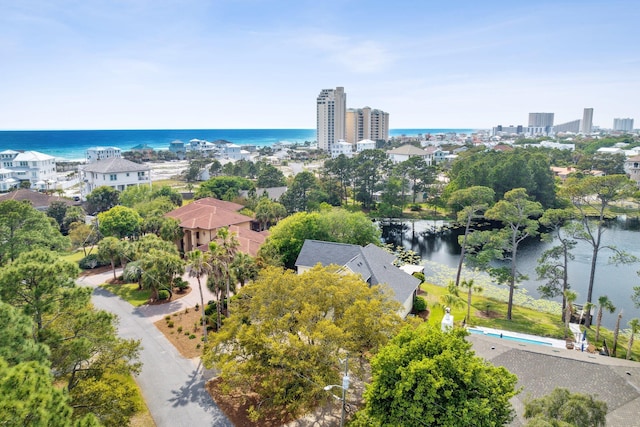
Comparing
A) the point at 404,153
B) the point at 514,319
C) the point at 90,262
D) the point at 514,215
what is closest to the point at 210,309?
the point at 90,262

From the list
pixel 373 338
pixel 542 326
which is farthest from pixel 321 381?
pixel 542 326

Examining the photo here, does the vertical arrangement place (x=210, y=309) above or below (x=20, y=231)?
below

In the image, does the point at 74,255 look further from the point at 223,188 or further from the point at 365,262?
the point at 365,262

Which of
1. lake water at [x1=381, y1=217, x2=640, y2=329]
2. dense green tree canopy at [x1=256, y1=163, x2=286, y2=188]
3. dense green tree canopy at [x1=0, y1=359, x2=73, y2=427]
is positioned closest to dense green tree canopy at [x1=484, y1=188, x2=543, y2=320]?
lake water at [x1=381, y1=217, x2=640, y2=329]

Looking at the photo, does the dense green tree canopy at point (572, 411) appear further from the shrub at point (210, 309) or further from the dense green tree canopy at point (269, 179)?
the dense green tree canopy at point (269, 179)

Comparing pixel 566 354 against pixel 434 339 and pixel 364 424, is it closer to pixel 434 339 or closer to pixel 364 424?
pixel 434 339

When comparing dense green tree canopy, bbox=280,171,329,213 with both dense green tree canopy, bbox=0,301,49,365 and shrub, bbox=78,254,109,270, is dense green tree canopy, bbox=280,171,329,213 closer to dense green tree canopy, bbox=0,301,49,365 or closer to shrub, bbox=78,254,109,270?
shrub, bbox=78,254,109,270
